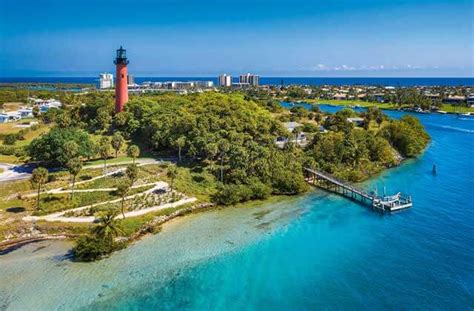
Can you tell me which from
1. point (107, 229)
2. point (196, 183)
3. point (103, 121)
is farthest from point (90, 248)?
point (103, 121)

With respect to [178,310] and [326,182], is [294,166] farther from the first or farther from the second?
[178,310]

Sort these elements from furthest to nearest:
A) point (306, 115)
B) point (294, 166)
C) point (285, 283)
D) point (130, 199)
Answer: point (306, 115) → point (294, 166) → point (130, 199) → point (285, 283)

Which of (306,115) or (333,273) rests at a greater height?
(306,115)

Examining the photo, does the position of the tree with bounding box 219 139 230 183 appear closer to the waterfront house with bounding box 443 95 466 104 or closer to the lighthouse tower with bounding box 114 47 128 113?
the lighthouse tower with bounding box 114 47 128 113

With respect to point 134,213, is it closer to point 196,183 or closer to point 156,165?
point 196,183

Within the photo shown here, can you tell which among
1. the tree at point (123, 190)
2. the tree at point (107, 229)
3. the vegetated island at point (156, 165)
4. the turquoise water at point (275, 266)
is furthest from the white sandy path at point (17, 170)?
the tree at point (107, 229)

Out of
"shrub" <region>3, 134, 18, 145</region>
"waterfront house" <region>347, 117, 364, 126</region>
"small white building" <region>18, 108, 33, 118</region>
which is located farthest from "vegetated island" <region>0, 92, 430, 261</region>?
"small white building" <region>18, 108, 33, 118</region>

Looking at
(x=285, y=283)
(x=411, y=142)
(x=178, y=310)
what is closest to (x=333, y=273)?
(x=285, y=283)

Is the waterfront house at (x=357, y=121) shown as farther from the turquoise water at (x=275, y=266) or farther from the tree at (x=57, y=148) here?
the tree at (x=57, y=148)
